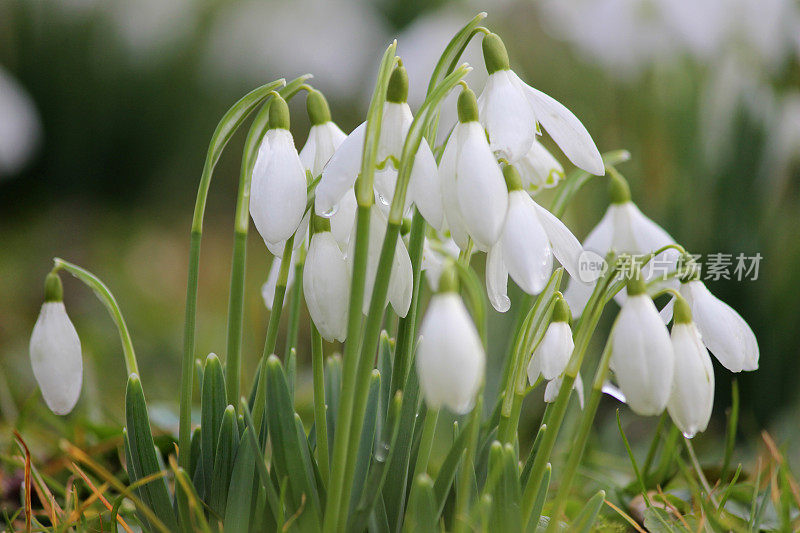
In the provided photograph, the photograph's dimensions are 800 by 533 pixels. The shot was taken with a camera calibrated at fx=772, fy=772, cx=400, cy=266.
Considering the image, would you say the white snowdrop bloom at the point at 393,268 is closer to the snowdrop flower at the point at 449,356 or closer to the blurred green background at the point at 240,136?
the snowdrop flower at the point at 449,356

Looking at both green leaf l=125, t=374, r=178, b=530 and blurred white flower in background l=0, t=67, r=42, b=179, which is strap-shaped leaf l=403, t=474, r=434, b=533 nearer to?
green leaf l=125, t=374, r=178, b=530

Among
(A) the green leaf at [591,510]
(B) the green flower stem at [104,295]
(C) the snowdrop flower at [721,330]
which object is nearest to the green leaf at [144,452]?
(B) the green flower stem at [104,295]

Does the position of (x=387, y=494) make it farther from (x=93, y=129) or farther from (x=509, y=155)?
(x=93, y=129)

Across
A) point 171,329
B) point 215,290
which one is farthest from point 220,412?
point 215,290

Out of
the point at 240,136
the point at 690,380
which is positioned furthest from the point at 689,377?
the point at 240,136

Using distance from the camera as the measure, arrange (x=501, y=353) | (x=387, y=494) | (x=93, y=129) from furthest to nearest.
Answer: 1. (x=93, y=129)
2. (x=501, y=353)
3. (x=387, y=494)

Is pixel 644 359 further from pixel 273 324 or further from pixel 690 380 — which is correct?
pixel 273 324

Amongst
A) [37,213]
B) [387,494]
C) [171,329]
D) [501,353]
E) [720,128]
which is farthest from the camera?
[37,213]
